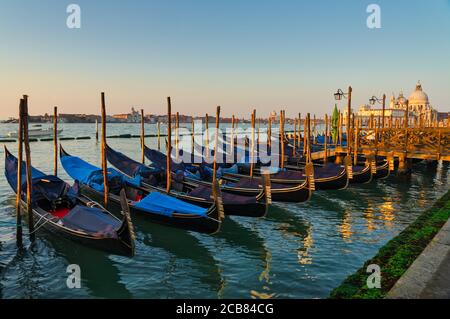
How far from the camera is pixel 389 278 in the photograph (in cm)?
554

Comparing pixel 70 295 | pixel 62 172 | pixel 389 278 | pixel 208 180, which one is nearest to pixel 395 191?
pixel 208 180

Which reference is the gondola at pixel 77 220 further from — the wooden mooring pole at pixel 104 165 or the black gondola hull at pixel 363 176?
the black gondola hull at pixel 363 176

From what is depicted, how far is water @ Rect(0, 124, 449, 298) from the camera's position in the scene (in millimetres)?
6902

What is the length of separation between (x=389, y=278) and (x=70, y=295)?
5.86m

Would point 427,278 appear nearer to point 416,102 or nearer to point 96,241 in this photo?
point 96,241

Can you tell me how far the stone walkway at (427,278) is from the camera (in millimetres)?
4636

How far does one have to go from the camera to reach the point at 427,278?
5.06 m

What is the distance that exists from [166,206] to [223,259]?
244 cm

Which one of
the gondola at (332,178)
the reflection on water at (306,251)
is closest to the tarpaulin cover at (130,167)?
the gondola at (332,178)

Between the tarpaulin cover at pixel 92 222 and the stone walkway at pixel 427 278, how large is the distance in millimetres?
5702

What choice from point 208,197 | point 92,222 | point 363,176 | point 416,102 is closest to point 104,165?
point 92,222

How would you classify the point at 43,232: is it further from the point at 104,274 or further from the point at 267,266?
the point at 267,266

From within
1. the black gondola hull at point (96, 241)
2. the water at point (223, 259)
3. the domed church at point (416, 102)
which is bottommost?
the water at point (223, 259)
